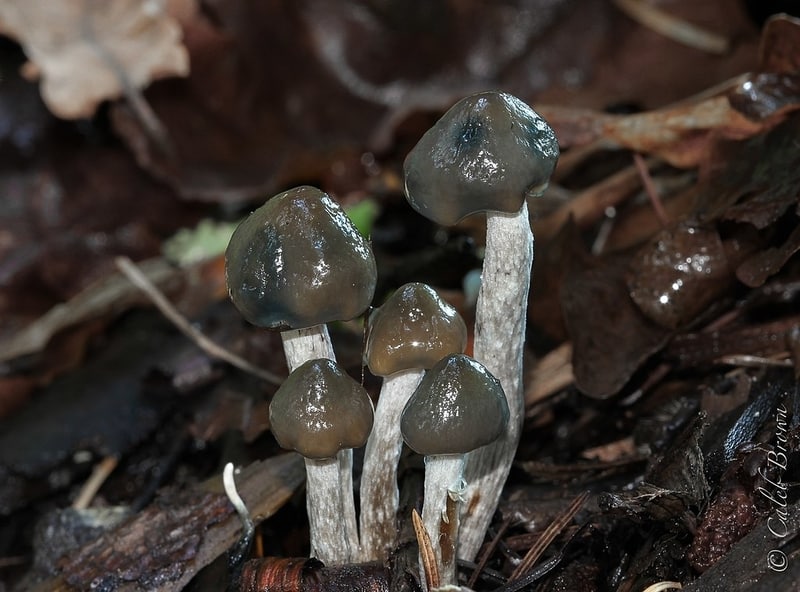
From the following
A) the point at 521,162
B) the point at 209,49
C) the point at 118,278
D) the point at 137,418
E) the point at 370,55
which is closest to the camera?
the point at 521,162

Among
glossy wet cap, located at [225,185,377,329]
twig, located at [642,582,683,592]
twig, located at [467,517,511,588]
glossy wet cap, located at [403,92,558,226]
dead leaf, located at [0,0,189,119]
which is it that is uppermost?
glossy wet cap, located at [403,92,558,226]

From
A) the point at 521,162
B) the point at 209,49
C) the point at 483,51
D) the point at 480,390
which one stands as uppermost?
the point at 521,162

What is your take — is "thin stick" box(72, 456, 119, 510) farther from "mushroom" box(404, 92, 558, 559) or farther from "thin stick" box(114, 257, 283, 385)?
"mushroom" box(404, 92, 558, 559)

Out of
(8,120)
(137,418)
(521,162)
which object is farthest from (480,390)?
(8,120)

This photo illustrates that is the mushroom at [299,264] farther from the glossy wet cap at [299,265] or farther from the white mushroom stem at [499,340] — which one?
the white mushroom stem at [499,340]

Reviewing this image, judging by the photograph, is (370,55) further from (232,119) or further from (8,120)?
(8,120)

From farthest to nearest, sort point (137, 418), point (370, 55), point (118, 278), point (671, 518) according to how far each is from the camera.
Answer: point (370, 55)
point (118, 278)
point (137, 418)
point (671, 518)

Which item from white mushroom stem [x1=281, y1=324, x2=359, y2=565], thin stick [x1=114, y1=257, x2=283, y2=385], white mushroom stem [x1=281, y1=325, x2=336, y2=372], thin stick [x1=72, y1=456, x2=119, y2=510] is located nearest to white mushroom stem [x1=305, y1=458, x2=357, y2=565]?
white mushroom stem [x1=281, y1=324, x2=359, y2=565]
